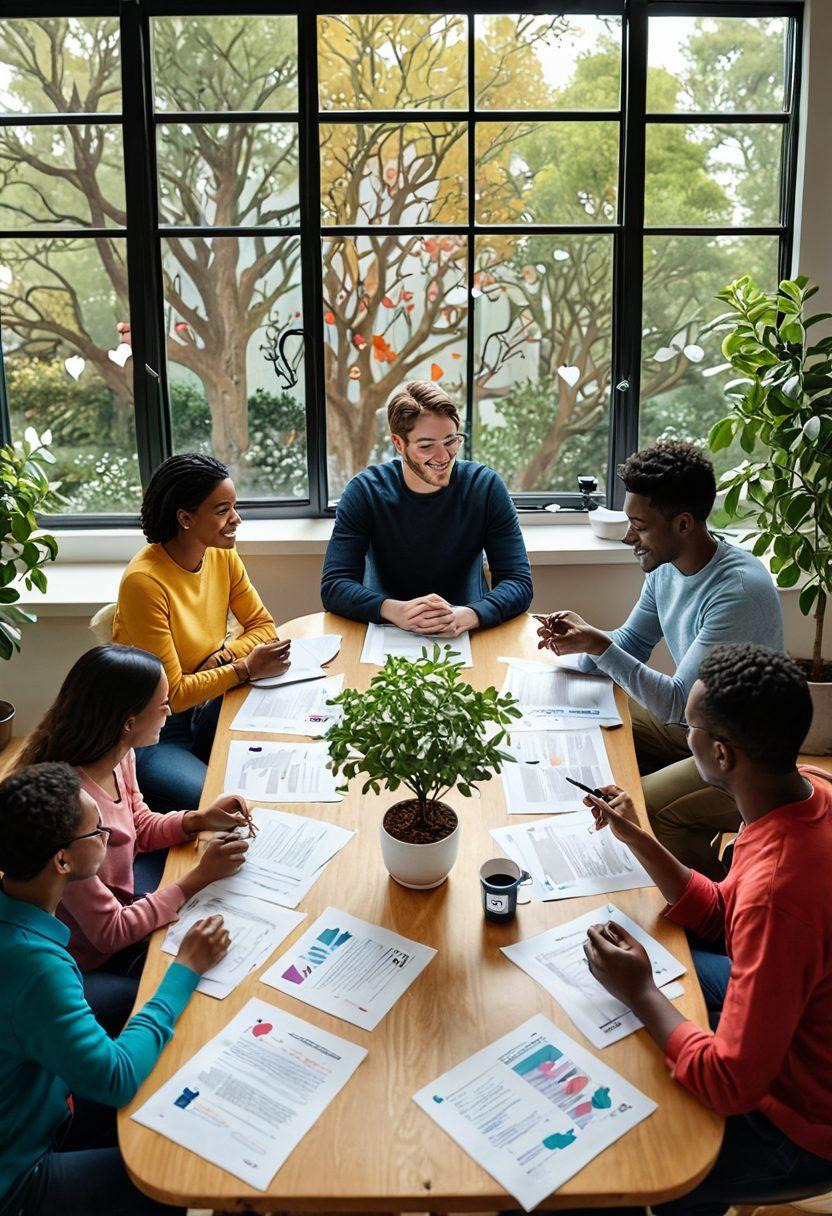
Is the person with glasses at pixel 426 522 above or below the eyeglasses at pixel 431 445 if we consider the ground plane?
below

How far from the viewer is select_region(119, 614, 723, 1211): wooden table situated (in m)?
1.22

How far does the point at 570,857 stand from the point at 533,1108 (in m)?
0.53

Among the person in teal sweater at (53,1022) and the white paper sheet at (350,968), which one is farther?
the white paper sheet at (350,968)

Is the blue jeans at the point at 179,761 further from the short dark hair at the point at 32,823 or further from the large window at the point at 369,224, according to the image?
the large window at the point at 369,224

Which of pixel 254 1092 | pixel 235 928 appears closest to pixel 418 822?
pixel 235 928

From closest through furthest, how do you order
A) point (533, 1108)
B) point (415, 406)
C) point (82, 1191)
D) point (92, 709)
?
point (533, 1108), point (82, 1191), point (92, 709), point (415, 406)

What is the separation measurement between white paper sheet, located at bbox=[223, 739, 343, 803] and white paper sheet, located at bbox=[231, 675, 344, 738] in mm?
63

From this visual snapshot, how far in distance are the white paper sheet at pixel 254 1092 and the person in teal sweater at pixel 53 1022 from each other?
6 centimetres

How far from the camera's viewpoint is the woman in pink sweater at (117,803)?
176 cm

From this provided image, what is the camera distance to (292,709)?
2314mm

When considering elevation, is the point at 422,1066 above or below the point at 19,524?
below

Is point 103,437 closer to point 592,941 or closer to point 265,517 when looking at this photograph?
point 265,517

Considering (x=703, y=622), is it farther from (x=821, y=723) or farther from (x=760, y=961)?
(x=821, y=723)

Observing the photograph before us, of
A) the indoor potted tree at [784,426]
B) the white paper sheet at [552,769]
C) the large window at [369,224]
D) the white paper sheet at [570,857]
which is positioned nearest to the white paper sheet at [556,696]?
the white paper sheet at [552,769]
